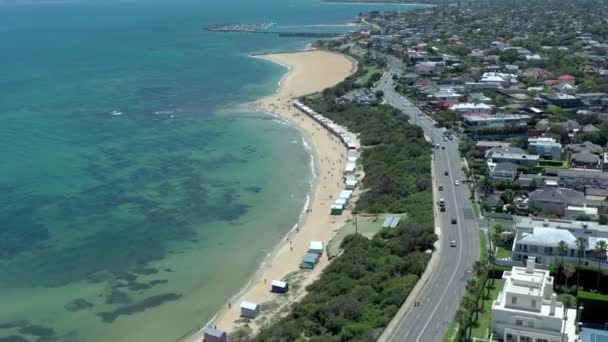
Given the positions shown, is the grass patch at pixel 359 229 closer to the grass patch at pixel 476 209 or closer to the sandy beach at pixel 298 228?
the sandy beach at pixel 298 228

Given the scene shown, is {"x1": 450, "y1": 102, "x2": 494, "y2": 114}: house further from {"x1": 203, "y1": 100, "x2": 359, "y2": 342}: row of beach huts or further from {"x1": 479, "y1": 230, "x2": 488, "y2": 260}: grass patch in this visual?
{"x1": 479, "y1": 230, "x2": 488, "y2": 260}: grass patch

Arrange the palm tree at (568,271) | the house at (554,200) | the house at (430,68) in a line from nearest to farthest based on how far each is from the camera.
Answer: the palm tree at (568,271), the house at (554,200), the house at (430,68)

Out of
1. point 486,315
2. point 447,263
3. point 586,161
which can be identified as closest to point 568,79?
point 586,161

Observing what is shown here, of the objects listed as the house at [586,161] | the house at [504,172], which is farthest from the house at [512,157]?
the house at [586,161]

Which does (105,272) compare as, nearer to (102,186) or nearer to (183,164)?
(102,186)

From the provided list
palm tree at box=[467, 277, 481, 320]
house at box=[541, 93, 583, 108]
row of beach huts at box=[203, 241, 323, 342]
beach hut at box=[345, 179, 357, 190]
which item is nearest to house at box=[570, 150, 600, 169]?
beach hut at box=[345, 179, 357, 190]

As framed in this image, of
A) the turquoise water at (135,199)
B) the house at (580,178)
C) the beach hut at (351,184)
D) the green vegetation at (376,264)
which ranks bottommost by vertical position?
the turquoise water at (135,199)

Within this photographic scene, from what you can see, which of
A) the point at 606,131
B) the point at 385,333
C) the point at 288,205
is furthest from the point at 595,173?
the point at 385,333
